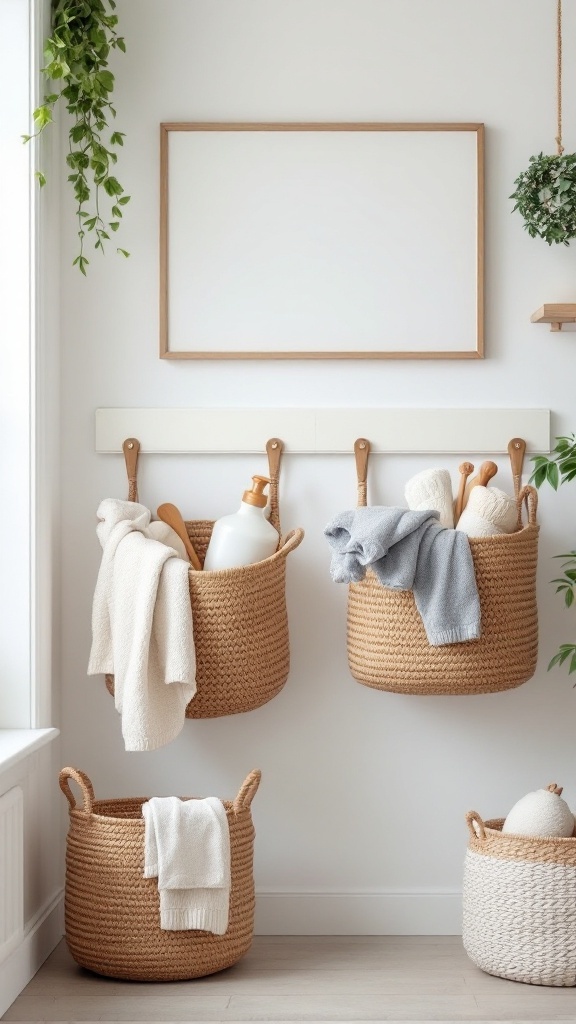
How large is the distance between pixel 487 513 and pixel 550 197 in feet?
2.16

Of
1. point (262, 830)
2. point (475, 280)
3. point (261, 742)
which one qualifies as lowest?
point (262, 830)

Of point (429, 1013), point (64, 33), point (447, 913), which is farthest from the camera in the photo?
point (447, 913)

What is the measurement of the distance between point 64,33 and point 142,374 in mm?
690

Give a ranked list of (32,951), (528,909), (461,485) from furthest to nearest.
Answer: (461,485)
(32,951)
(528,909)

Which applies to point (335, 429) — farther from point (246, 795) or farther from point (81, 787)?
point (81, 787)

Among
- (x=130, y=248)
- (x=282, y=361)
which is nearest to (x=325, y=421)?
(x=282, y=361)

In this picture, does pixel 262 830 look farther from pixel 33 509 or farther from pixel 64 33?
pixel 64 33

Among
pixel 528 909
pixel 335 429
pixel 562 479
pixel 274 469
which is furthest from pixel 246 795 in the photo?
pixel 562 479

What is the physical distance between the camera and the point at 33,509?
2.14m

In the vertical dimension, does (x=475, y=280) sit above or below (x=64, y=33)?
below

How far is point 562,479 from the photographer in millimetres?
2316

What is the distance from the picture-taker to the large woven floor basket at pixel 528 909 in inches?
77.0

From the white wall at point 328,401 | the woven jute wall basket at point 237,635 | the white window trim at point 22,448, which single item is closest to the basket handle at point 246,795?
the woven jute wall basket at point 237,635

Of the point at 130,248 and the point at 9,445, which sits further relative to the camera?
the point at 130,248
